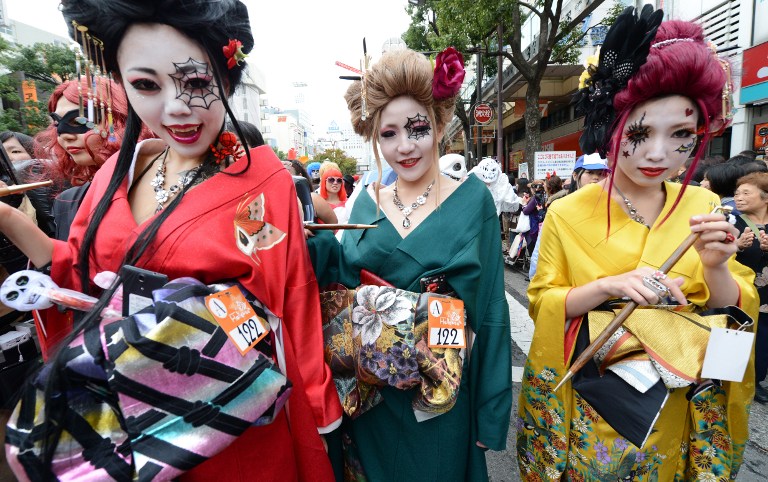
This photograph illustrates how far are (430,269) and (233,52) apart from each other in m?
1.02

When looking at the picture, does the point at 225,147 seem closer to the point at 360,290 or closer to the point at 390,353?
the point at 360,290

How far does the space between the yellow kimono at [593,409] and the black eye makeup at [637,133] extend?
24cm

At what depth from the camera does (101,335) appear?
1.02 meters

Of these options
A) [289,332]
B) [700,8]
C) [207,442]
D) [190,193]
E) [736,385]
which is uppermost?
[700,8]

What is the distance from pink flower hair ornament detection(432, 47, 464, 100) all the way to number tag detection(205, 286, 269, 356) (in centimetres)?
113

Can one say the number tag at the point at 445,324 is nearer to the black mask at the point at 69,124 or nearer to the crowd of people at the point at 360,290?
the crowd of people at the point at 360,290

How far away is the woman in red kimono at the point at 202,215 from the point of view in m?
1.19

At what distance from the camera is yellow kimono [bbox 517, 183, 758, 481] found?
1461 millimetres

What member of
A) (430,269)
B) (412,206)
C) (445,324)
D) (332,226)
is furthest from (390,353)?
(412,206)

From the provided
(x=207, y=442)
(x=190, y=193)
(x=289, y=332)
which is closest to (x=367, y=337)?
(x=289, y=332)

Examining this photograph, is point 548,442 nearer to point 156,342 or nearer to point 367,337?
point 367,337

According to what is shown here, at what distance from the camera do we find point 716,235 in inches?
50.7

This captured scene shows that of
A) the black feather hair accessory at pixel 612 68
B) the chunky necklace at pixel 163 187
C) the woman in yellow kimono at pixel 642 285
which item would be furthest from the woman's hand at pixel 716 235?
the chunky necklace at pixel 163 187

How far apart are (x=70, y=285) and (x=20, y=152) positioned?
107 inches
